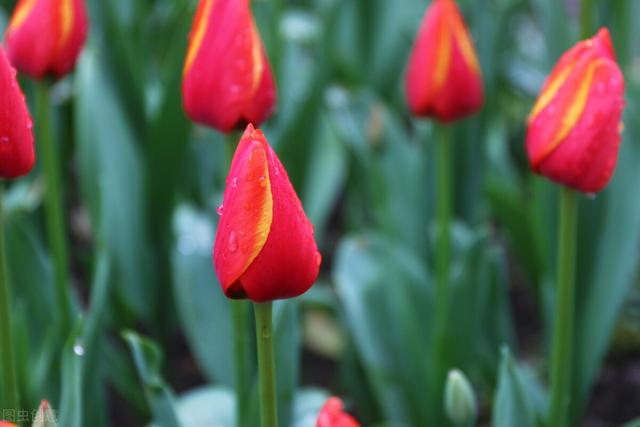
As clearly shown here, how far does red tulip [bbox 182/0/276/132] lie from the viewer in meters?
1.05

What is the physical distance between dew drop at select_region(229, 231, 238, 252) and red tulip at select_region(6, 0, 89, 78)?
0.55 meters

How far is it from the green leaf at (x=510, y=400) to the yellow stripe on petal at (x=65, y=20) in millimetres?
601

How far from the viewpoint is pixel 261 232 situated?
0.73 meters

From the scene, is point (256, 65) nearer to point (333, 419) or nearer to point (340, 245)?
point (333, 419)

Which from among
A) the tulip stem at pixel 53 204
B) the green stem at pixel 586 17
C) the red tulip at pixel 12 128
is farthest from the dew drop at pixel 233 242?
the green stem at pixel 586 17

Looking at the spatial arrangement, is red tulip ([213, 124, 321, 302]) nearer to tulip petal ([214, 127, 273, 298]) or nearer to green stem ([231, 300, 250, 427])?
tulip petal ([214, 127, 273, 298])

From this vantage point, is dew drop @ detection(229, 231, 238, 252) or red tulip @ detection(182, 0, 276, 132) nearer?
dew drop @ detection(229, 231, 238, 252)

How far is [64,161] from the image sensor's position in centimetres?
223

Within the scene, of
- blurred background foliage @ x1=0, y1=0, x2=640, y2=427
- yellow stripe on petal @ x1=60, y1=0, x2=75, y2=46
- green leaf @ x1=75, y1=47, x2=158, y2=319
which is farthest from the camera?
green leaf @ x1=75, y1=47, x2=158, y2=319

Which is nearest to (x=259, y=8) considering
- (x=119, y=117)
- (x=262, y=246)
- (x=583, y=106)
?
(x=119, y=117)

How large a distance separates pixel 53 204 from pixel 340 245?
2.46ft

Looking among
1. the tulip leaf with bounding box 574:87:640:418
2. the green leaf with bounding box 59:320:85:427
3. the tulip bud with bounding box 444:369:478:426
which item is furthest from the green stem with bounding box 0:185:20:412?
the tulip leaf with bounding box 574:87:640:418

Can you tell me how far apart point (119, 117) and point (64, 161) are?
16.3 inches

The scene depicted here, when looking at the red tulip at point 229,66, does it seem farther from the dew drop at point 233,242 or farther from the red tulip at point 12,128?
the dew drop at point 233,242
